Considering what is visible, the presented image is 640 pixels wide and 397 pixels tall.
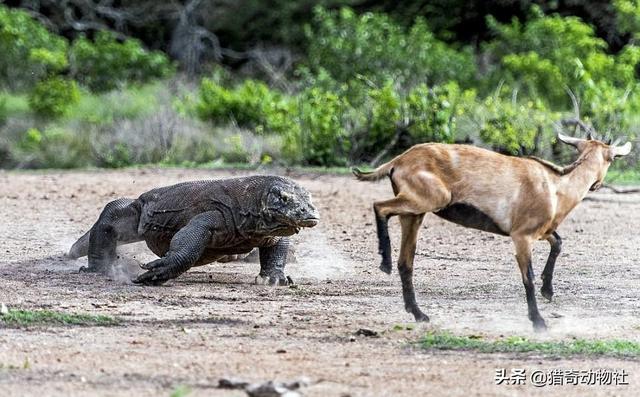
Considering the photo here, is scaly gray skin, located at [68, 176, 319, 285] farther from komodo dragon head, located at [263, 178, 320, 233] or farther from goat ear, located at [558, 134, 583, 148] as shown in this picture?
goat ear, located at [558, 134, 583, 148]

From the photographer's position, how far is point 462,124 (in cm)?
→ 2095

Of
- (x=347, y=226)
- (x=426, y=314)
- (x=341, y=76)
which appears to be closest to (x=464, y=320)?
(x=426, y=314)

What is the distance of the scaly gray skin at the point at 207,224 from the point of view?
10633 millimetres

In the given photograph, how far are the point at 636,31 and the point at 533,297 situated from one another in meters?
22.3

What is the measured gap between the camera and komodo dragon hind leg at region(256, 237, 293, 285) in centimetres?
1096

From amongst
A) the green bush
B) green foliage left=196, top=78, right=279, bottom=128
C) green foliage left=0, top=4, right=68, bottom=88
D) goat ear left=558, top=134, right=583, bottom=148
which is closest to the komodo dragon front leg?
goat ear left=558, top=134, right=583, bottom=148

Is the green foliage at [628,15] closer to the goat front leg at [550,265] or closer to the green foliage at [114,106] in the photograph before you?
the green foliage at [114,106]

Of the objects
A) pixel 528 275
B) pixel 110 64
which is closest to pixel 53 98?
pixel 110 64

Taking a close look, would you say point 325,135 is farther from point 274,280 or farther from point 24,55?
point 274,280

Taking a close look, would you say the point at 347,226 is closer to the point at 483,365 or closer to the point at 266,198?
the point at 266,198

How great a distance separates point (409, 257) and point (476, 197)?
626 millimetres

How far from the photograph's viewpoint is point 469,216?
9094 mm

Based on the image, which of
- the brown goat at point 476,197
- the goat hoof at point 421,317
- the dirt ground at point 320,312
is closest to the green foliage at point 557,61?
the dirt ground at point 320,312

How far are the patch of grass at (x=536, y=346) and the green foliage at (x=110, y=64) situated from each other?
22.5m
